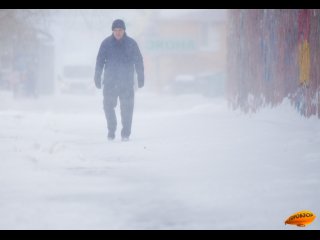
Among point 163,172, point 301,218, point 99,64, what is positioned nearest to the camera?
point 301,218

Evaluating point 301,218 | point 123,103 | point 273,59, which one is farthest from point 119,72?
point 301,218

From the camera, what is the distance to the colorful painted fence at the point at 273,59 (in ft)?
24.9

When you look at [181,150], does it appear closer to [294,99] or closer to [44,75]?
[294,99]

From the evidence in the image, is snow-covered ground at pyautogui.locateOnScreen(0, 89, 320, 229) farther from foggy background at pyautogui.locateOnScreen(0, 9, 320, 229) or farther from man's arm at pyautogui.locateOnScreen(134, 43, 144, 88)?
man's arm at pyautogui.locateOnScreen(134, 43, 144, 88)

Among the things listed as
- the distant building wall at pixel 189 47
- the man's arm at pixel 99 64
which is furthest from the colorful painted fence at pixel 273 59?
the distant building wall at pixel 189 47

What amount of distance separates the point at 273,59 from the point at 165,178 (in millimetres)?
5033

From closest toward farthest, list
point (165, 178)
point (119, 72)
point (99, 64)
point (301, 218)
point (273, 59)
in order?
point (301, 218), point (165, 178), point (99, 64), point (119, 72), point (273, 59)

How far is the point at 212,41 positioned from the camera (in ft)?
110

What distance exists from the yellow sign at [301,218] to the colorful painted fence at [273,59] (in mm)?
3961

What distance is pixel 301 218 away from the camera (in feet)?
11.1

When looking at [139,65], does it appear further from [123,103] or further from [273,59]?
[273,59]

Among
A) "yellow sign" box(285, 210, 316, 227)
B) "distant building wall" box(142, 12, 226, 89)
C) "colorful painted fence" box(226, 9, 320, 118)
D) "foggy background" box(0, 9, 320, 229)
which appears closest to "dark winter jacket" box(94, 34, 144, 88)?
"foggy background" box(0, 9, 320, 229)

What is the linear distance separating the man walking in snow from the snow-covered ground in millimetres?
391

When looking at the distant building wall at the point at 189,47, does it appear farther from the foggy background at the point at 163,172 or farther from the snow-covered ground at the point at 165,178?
the snow-covered ground at the point at 165,178
